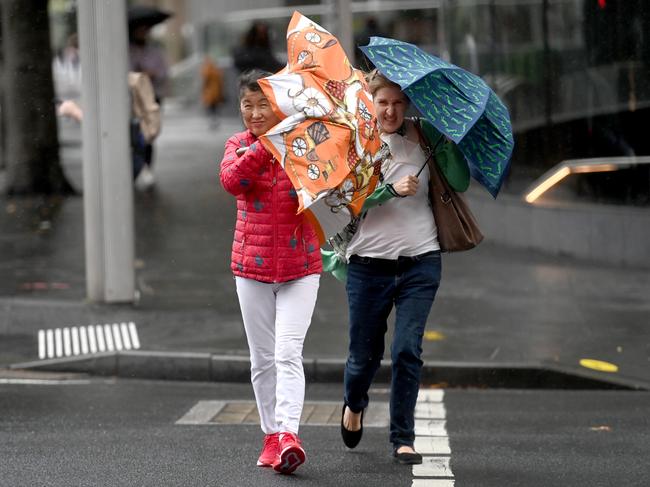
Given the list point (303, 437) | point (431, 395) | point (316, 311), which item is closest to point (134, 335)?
point (316, 311)

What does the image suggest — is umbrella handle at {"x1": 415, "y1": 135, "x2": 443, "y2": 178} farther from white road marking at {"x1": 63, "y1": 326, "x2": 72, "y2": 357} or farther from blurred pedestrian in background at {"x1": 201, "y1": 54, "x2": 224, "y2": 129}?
blurred pedestrian in background at {"x1": 201, "y1": 54, "x2": 224, "y2": 129}

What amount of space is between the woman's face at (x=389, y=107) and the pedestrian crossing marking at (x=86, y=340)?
11.4 ft

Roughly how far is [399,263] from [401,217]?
0.21m

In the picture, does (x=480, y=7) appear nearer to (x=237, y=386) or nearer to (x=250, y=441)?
(x=237, y=386)

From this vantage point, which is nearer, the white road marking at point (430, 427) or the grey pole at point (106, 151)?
the white road marking at point (430, 427)

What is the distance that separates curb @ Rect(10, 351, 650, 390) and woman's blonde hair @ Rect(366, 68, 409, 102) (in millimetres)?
2885

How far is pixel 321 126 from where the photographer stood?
5.73 m

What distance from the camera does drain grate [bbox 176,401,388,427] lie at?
25.2 feet

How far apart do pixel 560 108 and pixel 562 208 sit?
3.99 feet

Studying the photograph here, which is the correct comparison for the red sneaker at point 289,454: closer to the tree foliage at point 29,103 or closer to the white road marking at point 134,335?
the white road marking at point 134,335

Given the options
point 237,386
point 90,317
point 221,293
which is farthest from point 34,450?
point 221,293

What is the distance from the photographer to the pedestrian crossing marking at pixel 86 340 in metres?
9.38

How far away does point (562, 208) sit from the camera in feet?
44.0

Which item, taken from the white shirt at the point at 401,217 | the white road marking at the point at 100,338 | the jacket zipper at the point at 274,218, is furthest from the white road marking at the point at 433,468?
the white road marking at the point at 100,338
